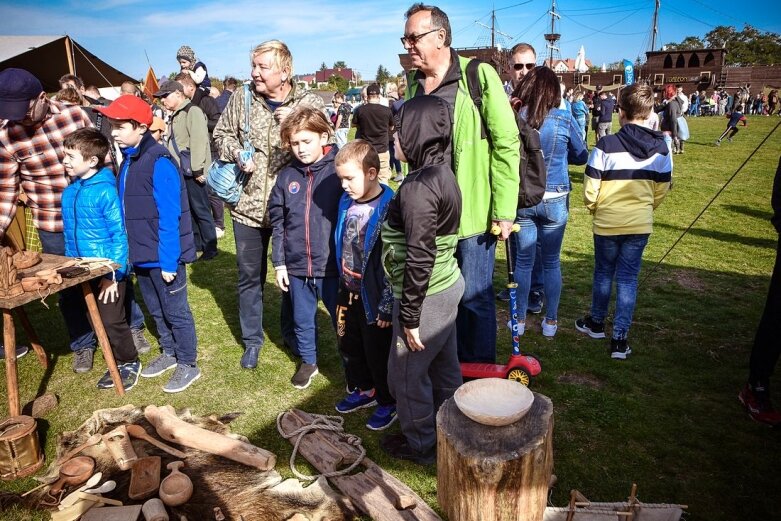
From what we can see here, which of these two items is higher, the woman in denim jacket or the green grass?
the woman in denim jacket

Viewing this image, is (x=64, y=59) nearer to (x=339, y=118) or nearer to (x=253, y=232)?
(x=339, y=118)

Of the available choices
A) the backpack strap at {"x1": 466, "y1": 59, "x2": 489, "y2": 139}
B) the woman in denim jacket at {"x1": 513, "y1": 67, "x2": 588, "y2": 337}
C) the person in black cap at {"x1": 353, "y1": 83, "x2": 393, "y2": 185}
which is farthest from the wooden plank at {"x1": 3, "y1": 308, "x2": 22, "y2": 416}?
the person in black cap at {"x1": 353, "y1": 83, "x2": 393, "y2": 185}

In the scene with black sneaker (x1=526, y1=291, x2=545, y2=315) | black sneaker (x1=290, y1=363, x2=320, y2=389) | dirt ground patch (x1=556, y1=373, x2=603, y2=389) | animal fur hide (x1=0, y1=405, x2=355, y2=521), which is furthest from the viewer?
black sneaker (x1=526, y1=291, x2=545, y2=315)

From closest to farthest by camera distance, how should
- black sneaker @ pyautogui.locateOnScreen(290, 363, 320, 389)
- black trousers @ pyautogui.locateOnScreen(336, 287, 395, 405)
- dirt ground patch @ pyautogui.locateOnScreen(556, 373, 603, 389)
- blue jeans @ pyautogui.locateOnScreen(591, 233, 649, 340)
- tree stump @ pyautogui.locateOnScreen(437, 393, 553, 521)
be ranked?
tree stump @ pyautogui.locateOnScreen(437, 393, 553, 521) → black trousers @ pyautogui.locateOnScreen(336, 287, 395, 405) → dirt ground patch @ pyautogui.locateOnScreen(556, 373, 603, 389) → black sneaker @ pyautogui.locateOnScreen(290, 363, 320, 389) → blue jeans @ pyautogui.locateOnScreen(591, 233, 649, 340)

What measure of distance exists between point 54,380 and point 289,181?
2.75 m

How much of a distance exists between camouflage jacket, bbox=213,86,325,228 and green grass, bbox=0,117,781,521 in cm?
141

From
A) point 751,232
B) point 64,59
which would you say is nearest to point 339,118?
point 64,59

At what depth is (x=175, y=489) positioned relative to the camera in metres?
2.76

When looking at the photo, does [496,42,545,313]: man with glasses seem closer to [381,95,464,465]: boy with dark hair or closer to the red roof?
[381,95,464,465]: boy with dark hair

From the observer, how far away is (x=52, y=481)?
2982mm

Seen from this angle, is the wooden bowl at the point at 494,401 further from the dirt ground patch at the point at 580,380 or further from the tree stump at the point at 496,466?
the dirt ground patch at the point at 580,380

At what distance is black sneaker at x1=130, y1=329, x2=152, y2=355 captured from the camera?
4680 millimetres

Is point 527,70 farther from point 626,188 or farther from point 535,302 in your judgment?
point 535,302

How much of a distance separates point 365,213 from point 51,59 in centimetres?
1433
